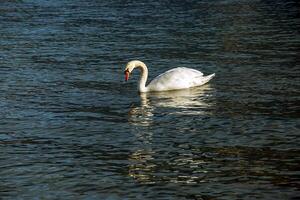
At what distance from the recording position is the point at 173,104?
26109 millimetres

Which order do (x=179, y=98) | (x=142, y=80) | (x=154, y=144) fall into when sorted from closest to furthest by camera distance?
(x=154, y=144)
(x=179, y=98)
(x=142, y=80)

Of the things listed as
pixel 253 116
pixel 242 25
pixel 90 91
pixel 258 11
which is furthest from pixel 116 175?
pixel 258 11

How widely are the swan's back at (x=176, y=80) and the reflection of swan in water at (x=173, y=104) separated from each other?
21 centimetres

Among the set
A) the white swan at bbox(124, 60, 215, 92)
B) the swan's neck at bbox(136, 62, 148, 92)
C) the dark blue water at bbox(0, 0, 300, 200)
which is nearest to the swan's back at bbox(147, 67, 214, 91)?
the white swan at bbox(124, 60, 215, 92)

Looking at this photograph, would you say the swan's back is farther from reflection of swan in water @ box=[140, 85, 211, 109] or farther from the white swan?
reflection of swan in water @ box=[140, 85, 211, 109]

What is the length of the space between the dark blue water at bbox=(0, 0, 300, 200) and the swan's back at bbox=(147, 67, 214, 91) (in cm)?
39

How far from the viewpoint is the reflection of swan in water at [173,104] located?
24062 mm

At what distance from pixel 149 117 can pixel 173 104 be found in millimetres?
2386

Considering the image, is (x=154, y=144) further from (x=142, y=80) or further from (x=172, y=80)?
(x=142, y=80)

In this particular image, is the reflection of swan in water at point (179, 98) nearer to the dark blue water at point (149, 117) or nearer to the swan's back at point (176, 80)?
the dark blue water at point (149, 117)

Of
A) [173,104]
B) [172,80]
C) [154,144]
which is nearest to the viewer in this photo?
[154,144]

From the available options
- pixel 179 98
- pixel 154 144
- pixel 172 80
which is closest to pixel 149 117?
pixel 179 98

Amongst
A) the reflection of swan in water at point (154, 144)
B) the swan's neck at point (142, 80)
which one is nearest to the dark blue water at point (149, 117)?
the reflection of swan in water at point (154, 144)

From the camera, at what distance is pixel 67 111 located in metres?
24.9
